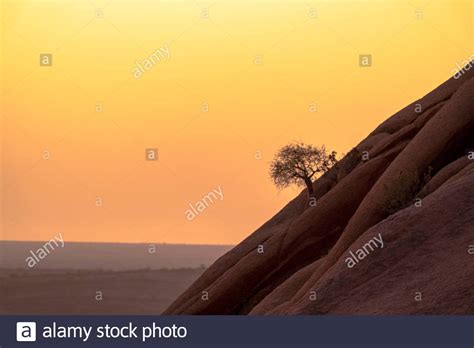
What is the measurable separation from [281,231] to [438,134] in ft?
38.0

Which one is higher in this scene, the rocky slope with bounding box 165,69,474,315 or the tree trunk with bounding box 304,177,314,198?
the tree trunk with bounding box 304,177,314,198

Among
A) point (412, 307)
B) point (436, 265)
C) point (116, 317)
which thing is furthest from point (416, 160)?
point (116, 317)

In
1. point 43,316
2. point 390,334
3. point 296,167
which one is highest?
point 296,167

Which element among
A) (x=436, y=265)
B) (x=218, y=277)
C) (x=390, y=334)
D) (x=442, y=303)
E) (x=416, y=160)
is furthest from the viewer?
(x=218, y=277)

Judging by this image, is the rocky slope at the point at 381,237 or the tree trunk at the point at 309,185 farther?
the tree trunk at the point at 309,185

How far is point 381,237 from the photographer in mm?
36250

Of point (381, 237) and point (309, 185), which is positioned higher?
point (309, 185)

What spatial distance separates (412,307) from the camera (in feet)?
103

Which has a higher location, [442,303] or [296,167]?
[296,167]

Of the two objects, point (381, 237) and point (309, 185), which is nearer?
point (381, 237)

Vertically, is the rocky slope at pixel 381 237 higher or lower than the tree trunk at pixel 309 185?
lower

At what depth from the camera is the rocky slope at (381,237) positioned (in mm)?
33500

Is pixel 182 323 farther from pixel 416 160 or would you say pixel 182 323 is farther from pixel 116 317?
pixel 416 160

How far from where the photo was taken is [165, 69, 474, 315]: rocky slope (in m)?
33.5
